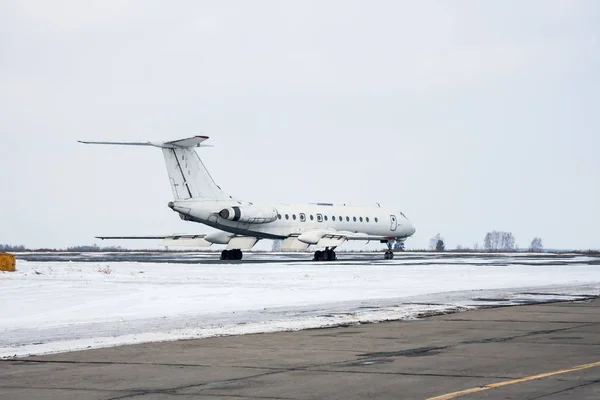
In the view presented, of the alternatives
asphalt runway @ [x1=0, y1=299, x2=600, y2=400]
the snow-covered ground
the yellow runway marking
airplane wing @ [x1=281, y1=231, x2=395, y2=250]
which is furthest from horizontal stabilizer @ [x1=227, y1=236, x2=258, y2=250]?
the yellow runway marking

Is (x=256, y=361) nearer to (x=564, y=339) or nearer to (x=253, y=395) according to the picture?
(x=253, y=395)

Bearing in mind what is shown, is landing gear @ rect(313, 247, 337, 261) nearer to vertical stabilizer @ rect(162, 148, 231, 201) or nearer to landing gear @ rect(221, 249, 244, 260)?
landing gear @ rect(221, 249, 244, 260)

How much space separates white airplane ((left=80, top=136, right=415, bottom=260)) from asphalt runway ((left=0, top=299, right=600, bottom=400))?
123ft

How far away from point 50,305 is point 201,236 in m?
38.6

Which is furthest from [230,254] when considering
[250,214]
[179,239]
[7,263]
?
[7,263]

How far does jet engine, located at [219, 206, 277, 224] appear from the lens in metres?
55.0

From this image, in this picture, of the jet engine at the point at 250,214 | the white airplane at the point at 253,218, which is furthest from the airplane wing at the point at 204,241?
the jet engine at the point at 250,214

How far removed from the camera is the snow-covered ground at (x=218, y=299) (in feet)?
52.9

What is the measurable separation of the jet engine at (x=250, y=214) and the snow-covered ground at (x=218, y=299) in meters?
17.6

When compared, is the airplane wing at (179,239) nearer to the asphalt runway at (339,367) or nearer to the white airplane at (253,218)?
the white airplane at (253,218)

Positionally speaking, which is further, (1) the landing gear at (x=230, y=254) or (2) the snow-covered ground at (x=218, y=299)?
(1) the landing gear at (x=230, y=254)

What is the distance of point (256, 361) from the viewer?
12.2 m

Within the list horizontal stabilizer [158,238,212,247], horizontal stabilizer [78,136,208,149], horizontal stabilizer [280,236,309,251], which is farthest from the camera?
horizontal stabilizer [280,236,309,251]

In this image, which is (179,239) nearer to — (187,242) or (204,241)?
(187,242)
